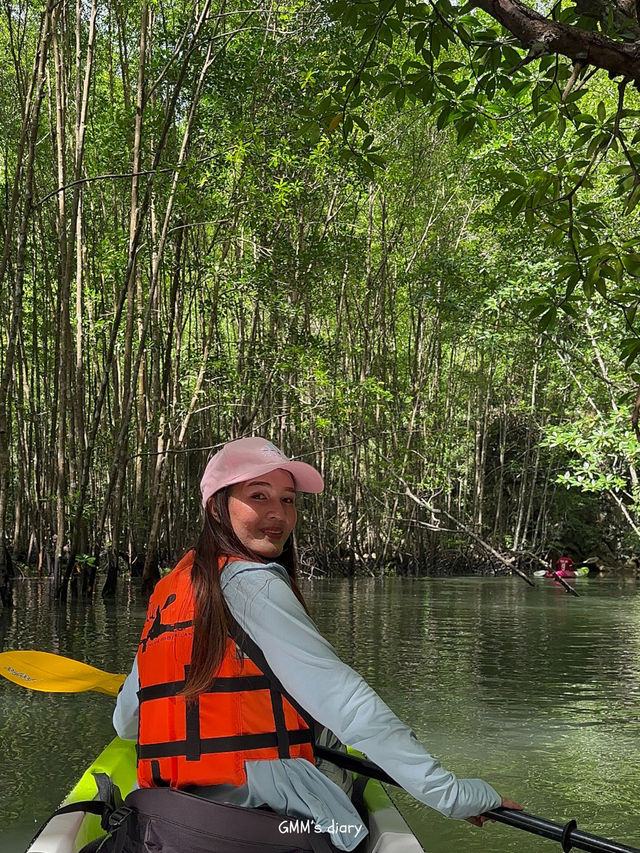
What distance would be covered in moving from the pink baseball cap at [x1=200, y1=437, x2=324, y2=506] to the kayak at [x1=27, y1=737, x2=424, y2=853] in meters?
0.65

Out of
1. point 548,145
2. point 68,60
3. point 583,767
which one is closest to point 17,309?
point 68,60

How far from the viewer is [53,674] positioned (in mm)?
2906

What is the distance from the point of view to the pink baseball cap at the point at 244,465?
1.78m

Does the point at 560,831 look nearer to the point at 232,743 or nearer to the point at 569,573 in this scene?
the point at 232,743

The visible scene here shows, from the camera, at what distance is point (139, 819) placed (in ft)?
5.18

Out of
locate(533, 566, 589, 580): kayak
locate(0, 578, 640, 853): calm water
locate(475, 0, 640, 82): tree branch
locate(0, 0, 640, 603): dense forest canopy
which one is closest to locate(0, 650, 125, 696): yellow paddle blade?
locate(0, 578, 640, 853): calm water

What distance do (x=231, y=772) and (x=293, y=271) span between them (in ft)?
28.8

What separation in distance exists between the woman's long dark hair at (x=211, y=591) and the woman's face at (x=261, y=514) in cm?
1

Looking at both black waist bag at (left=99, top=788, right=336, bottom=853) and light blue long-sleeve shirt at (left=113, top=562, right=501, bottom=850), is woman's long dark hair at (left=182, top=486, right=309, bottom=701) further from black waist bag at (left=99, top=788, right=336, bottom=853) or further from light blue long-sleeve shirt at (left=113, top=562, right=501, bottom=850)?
black waist bag at (left=99, top=788, right=336, bottom=853)

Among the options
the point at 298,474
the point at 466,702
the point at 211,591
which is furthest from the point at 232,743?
the point at 466,702

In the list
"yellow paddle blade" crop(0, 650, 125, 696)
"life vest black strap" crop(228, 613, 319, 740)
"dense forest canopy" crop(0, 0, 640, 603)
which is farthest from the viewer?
"dense forest canopy" crop(0, 0, 640, 603)

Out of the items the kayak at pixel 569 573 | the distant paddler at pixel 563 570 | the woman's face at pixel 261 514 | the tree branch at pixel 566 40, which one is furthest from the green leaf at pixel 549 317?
the distant paddler at pixel 563 570

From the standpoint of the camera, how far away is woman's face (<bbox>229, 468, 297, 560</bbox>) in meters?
1.79

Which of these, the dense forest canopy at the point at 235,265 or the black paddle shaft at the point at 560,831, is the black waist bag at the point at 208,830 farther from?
the dense forest canopy at the point at 235,265
